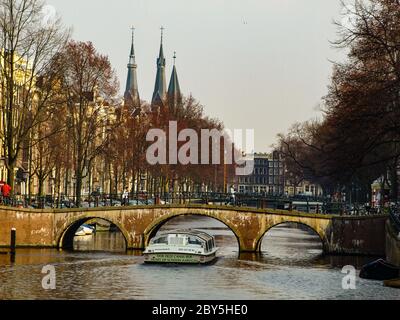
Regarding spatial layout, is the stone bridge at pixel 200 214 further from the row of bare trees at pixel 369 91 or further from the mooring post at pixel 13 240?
the row of bare trees at pixel 369 91

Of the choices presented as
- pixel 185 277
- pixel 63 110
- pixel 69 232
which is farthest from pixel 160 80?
pixel 185 277

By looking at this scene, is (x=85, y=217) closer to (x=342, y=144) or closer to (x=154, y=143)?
(x=342, y=144)

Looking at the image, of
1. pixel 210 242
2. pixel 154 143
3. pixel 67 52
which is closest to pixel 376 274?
pixel 210 242

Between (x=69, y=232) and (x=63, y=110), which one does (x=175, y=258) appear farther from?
(x=63, y=110)

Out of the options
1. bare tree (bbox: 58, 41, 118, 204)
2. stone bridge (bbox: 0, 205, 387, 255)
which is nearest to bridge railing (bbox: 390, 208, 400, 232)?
stone bridge (bbox: 0, 205, 387, 255)

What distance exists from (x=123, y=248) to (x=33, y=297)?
24.8 metres

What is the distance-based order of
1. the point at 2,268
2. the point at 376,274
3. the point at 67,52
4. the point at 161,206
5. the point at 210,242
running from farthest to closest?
the point at 67,52
the point at 161,206
the point at 210,242
the point at 2,268
the point at 376,274

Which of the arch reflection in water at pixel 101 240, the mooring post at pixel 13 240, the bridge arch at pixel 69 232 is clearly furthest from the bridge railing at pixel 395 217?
the mooring post at pixel 13 240

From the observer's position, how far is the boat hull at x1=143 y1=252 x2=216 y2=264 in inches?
2055

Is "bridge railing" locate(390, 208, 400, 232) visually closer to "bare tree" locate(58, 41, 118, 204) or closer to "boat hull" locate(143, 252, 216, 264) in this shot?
"boat hull" locate(143, 252, 216, 264)

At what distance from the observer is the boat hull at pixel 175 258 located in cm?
5219

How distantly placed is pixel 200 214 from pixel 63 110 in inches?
603
